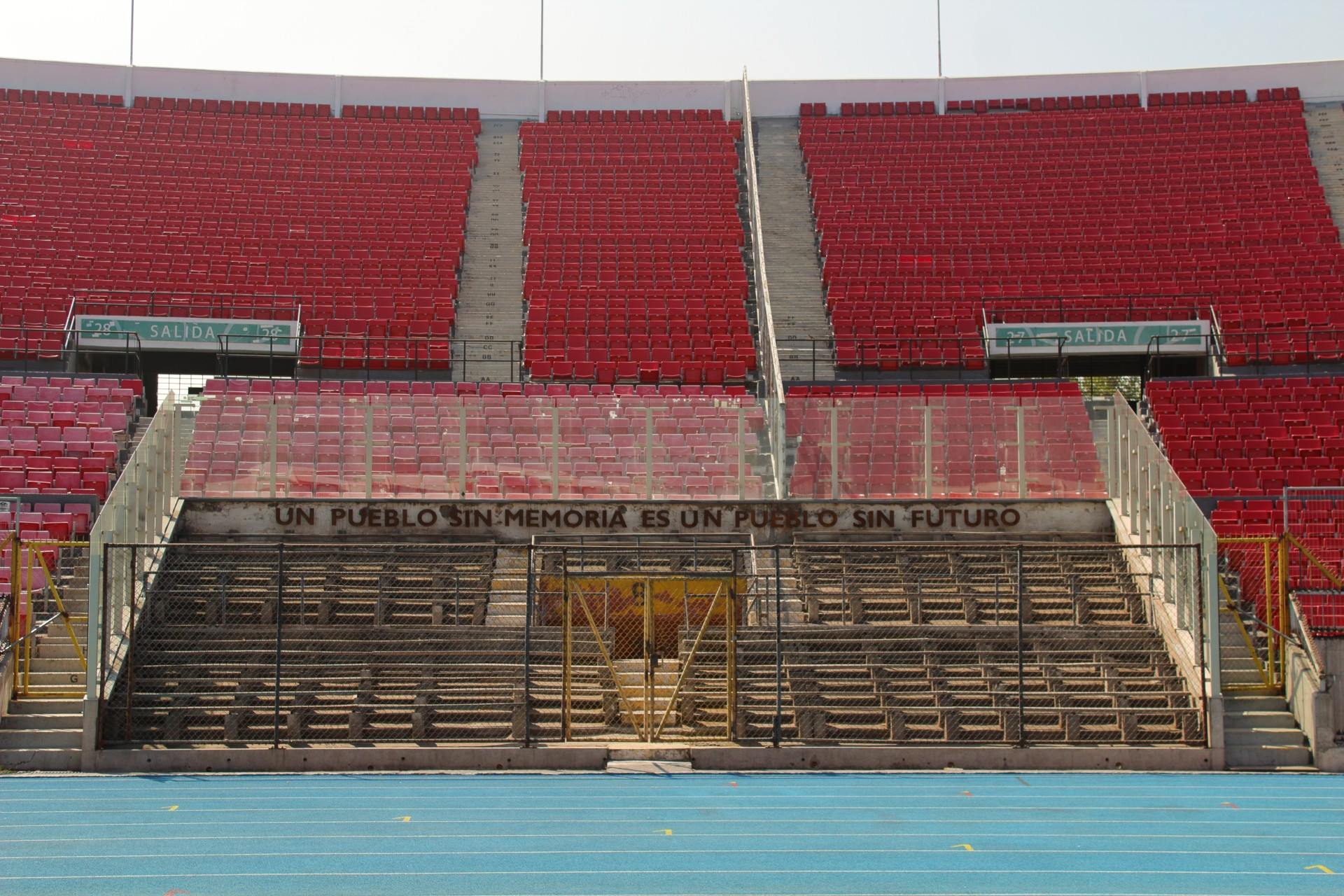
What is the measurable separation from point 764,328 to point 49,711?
48.0 feet

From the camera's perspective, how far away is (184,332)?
26.7 metres

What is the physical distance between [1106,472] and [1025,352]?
8.87 meters

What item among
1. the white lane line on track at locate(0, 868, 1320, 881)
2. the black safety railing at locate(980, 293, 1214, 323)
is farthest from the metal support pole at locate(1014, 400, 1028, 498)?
the black safety railing at locate(980, 293, 1214, 323)

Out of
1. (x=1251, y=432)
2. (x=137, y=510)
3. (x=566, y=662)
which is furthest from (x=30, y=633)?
(x=1251, y=432)

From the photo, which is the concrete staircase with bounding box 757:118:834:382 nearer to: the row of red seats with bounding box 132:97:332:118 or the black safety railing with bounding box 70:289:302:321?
the black safety railing with bounding box 70:289:302:321

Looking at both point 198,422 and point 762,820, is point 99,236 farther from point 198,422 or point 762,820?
point 762,820

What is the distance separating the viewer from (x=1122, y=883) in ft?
30.7

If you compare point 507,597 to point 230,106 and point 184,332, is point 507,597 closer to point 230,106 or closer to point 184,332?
point 184,332

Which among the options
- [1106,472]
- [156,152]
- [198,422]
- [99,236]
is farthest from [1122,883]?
[156,152]

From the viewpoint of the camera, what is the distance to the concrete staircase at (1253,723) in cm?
1390

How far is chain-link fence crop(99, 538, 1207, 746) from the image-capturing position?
14.2m

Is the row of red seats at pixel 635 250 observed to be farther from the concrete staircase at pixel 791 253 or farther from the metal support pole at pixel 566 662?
the metal support pole at pixel 566 662

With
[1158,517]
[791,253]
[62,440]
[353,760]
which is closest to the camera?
[353,760]

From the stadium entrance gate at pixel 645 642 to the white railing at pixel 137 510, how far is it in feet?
14.2
